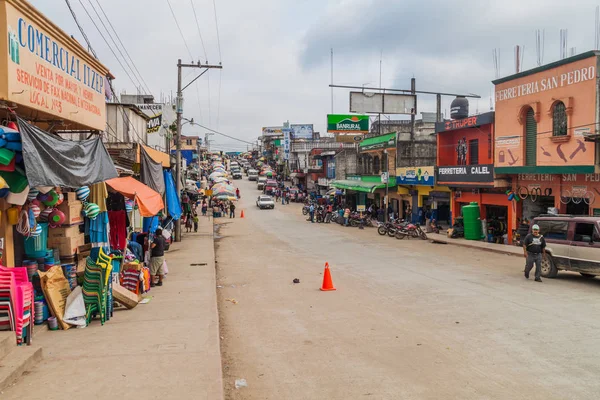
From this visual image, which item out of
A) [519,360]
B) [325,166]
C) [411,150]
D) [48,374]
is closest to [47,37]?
[48,374]

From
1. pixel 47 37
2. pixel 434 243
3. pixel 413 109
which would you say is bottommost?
pixel 434 243

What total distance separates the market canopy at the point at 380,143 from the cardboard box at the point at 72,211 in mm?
30525

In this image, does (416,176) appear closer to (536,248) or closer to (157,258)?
(536,248)

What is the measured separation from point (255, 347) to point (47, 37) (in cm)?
614

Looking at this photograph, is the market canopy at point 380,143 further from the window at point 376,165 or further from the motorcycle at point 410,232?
the motorcycle at point 410,232

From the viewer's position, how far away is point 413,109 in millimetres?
40406

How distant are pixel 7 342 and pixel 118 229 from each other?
704cm

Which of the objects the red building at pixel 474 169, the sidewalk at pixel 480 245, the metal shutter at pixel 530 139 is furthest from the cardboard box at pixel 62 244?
the red building at pixel 474 169

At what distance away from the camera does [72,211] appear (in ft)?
34.4

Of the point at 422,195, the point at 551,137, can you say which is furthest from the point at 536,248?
the point at 422,195

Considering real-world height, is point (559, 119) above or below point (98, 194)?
above

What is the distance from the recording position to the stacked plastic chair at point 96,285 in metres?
9.23

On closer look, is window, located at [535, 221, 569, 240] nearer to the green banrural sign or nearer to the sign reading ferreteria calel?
the sign reading ferreteria calel

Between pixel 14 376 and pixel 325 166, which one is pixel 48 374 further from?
pixel 325 166
